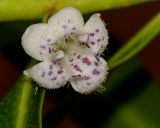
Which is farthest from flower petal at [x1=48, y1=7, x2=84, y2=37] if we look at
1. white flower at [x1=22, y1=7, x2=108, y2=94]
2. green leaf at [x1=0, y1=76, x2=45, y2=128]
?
green leaf at [x1=0, y1=76, x2=45, y2=128]

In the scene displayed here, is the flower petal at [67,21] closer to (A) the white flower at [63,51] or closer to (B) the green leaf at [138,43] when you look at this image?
(A) the white flower at [63,51]

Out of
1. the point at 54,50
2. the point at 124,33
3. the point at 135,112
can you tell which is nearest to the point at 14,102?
the point at 54,50

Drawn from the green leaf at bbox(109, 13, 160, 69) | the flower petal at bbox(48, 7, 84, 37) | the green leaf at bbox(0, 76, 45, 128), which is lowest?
the green leaf at bbox(0, 76, 45, 128)

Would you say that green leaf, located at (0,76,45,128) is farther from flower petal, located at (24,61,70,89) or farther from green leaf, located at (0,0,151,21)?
green leaf, located at (0,0,151,21)

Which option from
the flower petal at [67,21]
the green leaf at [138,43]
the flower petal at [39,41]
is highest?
the flower petal at [67,21]

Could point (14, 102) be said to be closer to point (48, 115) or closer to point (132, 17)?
point (48, 115)

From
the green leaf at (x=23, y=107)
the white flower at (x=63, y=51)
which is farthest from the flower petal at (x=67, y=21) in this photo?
the green leaf at (x=23, y=107)

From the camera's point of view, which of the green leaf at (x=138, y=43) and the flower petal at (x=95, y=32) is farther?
the green leaf at (x=138, y=43)
